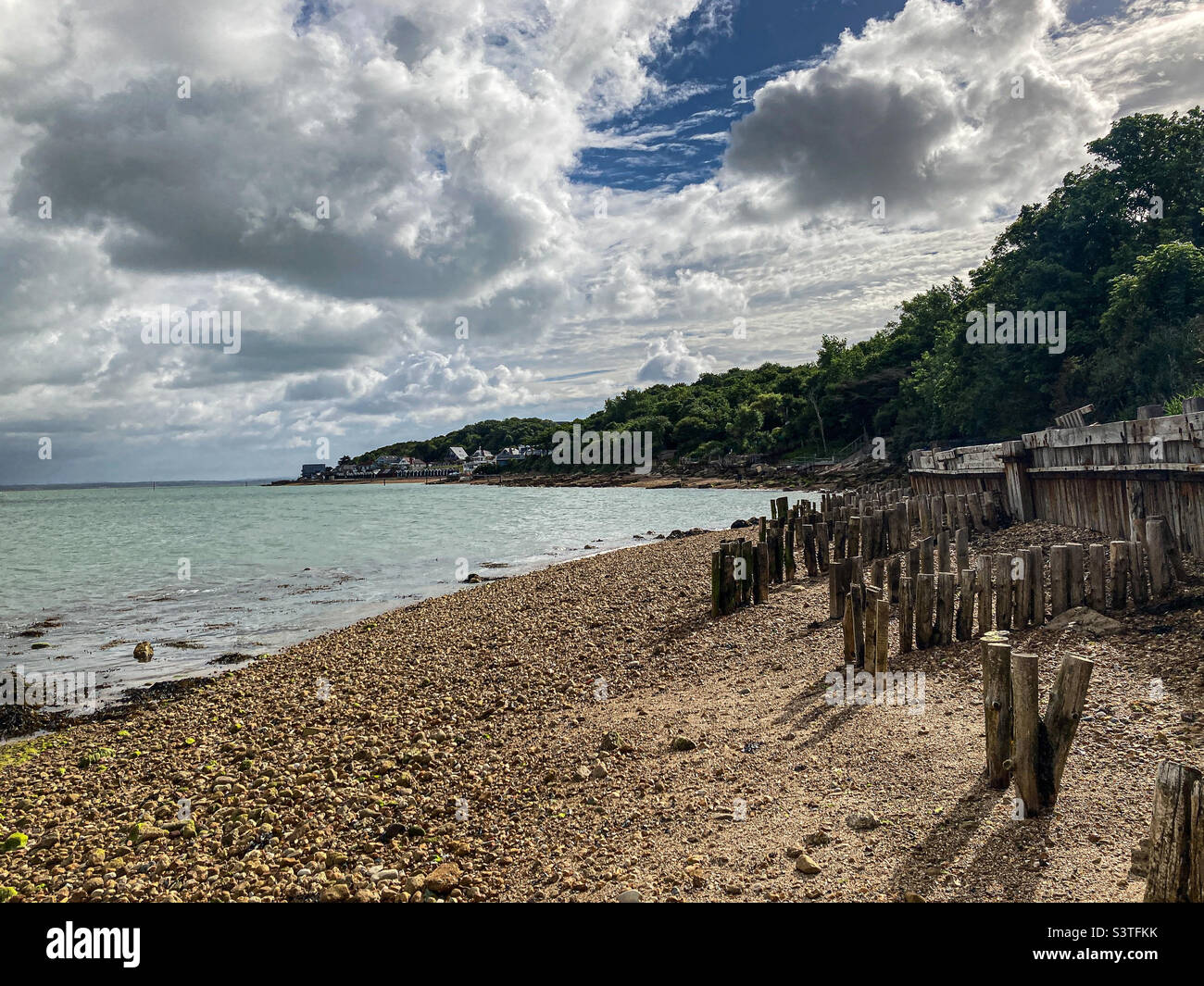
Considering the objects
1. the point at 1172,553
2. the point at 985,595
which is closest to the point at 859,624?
the point at 985,595

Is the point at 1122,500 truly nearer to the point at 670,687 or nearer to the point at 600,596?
the point at 670,687

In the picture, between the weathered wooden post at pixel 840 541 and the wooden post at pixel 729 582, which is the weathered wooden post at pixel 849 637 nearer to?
the wooden post at pixel 729 582

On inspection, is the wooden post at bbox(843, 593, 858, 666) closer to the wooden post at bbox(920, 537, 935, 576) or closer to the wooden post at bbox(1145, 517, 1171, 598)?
the wooden post at bbox(920, 537, 935, 576)

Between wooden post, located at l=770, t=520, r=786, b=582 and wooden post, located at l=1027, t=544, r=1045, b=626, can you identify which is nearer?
wooden post, located at l=1027, t=544, r=1045, b=626

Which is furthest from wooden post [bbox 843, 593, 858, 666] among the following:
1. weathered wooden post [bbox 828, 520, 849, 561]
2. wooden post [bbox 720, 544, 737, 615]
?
weathered wooden post [bbox 828, 520, 849, 561]

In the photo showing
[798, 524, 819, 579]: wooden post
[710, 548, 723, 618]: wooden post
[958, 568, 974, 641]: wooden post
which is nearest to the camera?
[958, 568, 974, 641]: wooden post

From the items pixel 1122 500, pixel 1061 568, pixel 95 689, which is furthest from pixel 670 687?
pixel 95 689

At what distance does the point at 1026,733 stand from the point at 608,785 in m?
3.49

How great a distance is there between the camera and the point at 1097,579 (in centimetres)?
849

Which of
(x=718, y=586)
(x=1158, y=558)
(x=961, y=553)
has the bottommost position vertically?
(x=718, y=586)

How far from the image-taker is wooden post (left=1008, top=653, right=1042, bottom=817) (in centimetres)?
498

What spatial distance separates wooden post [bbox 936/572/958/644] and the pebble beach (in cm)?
22

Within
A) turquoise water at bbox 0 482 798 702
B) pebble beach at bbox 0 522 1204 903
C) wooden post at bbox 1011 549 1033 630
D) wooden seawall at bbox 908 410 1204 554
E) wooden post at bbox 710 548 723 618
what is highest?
wooden seawall at bbox 908 410 1204 554

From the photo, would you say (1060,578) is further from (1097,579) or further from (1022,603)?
(1022,603)
